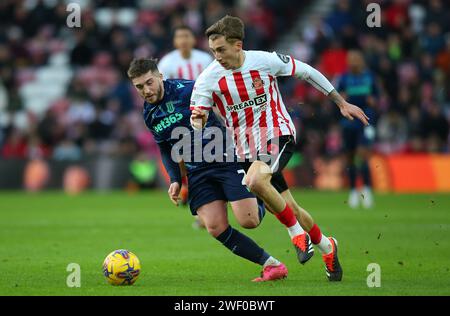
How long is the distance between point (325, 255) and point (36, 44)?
60.6ft

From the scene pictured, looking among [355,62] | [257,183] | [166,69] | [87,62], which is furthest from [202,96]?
[87,62]

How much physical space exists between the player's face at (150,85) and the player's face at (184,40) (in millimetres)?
4904

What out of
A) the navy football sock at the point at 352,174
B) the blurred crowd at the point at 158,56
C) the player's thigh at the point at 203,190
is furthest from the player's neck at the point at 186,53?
the blurred crowd at the point at 158,56

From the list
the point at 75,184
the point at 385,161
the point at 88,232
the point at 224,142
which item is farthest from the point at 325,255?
the point at 75,184

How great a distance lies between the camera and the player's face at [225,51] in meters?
8.02

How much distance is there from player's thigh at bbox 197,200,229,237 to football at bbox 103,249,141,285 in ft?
2.60

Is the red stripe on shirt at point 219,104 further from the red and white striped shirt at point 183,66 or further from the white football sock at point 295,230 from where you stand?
the red and white striped shirt at point 183,66

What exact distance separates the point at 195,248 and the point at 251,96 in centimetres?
314

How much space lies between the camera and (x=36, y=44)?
2508cm

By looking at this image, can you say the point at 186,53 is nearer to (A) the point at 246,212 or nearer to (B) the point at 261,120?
(B) the point at 261,120

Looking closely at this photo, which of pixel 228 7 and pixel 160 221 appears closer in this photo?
pixel 160 221
